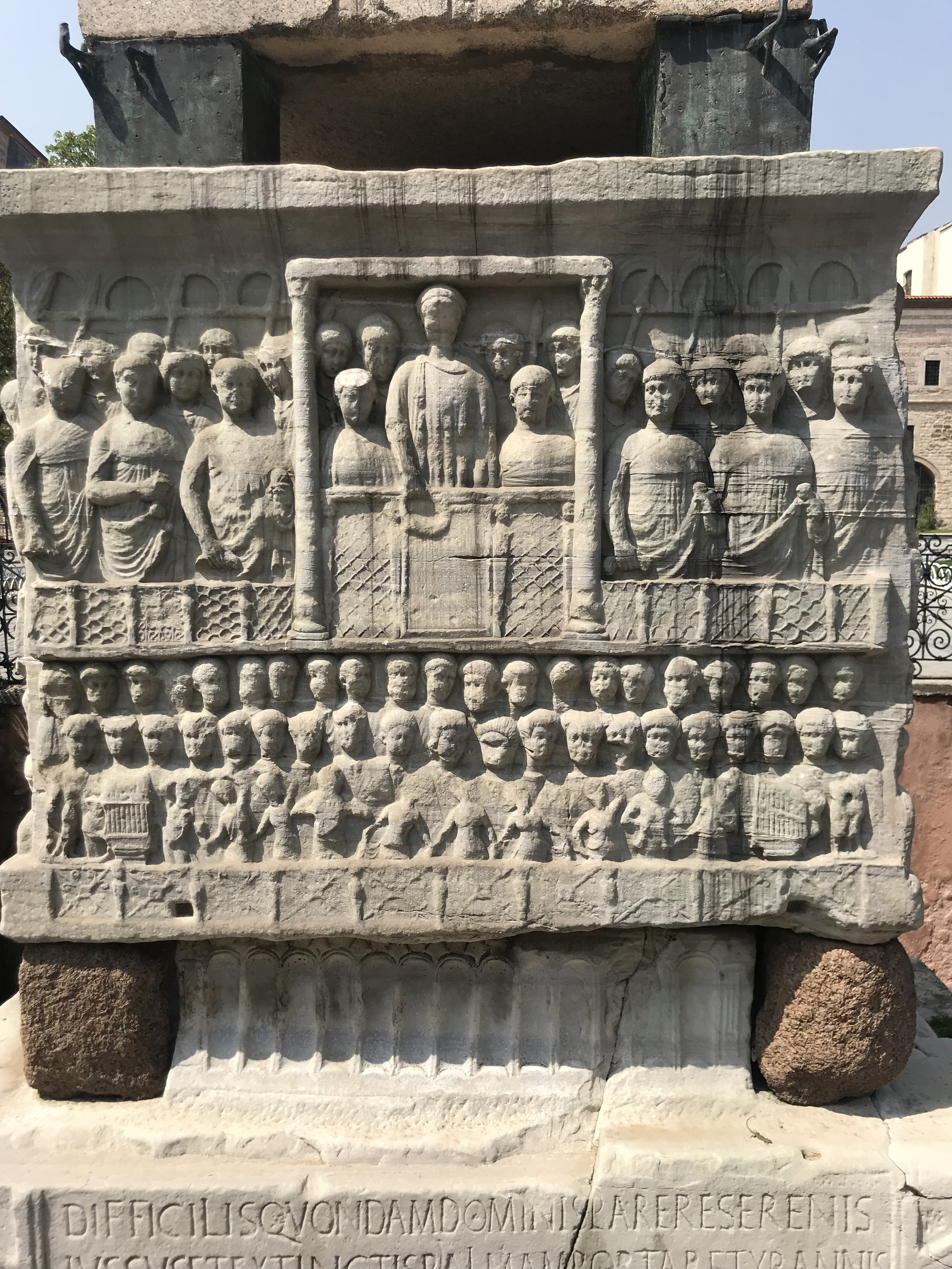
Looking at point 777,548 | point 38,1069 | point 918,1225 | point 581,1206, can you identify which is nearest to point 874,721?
point 777,548

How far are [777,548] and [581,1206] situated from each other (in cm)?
268

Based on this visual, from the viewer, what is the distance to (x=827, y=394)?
11.3ft

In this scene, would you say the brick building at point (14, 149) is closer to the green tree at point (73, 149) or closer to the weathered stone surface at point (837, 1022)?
the green tree at point (73, 149)

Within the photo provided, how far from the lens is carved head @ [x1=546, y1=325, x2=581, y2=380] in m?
3.40

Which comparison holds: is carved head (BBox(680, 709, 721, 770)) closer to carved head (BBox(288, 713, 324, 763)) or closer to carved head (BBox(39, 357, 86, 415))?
carved head (BBox(288, 713, 324, 763))

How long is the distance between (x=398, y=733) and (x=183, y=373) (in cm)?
171

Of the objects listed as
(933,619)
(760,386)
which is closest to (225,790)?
(760,386)

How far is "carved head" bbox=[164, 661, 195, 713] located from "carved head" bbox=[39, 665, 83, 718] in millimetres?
367

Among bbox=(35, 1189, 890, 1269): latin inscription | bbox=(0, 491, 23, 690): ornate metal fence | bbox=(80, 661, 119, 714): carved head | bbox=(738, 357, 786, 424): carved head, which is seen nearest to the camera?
bbox=(35, 1189, 890, 1269): latin inscription

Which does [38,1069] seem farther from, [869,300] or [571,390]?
[869,300]

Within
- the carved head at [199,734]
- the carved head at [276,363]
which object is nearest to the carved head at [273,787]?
the carved head at [199,734]

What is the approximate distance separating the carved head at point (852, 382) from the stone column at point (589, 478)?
93 centimetres

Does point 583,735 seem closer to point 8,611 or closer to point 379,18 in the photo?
point 379,18

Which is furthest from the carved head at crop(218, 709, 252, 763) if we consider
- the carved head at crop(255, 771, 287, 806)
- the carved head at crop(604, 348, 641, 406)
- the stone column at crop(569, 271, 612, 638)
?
the carved head at crop(604, 348, 641, 406)
